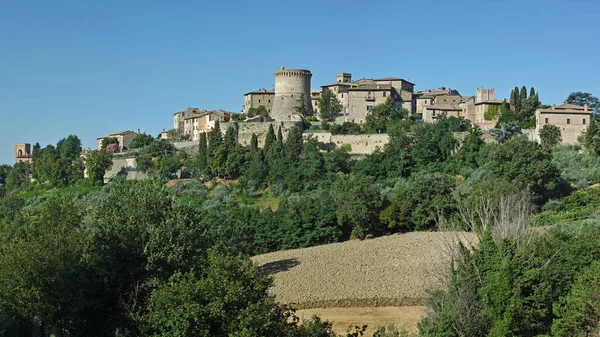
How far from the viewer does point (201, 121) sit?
79.5 metres

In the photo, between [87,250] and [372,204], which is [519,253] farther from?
[372,204]

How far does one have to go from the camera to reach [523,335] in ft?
71.0

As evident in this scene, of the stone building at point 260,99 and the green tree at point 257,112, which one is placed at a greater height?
the stone building at point 260,99

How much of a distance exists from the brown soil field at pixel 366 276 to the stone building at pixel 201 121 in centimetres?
3859

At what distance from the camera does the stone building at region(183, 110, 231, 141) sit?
252ft

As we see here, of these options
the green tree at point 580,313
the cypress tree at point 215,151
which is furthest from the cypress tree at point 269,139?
the green tree at point 580,313

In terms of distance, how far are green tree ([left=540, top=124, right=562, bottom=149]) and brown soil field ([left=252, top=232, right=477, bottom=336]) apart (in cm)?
1900

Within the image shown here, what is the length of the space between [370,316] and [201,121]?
55257 mm

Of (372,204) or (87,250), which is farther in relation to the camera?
(372,204)

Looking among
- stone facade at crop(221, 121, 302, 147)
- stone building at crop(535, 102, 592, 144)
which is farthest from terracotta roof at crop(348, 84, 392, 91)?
stone building at crop(535, 102, 592, 144)

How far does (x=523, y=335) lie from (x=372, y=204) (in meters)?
21.0

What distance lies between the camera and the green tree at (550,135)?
53.4 meters

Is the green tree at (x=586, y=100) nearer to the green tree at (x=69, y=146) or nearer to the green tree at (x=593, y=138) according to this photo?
the green tree at (x=593, y=138)

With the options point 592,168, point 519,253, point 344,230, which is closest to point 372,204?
point 344,230
